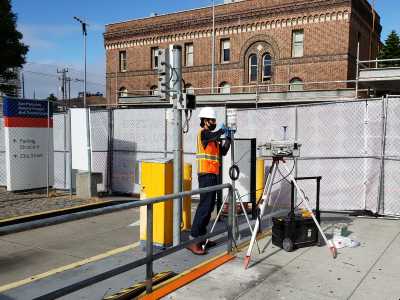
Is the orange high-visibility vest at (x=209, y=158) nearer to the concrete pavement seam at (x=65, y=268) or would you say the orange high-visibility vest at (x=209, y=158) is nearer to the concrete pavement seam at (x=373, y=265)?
the concrete pavement seam at (x=65, y=268)

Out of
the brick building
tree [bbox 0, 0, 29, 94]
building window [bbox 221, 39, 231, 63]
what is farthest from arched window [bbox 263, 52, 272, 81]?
tree [bbox 0, 0, 29, 94]

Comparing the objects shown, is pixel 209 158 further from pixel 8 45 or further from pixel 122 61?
pixel 122 61

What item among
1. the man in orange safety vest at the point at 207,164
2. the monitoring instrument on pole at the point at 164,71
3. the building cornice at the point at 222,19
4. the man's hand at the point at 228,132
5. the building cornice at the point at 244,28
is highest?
the building cornice at the point at 222,19

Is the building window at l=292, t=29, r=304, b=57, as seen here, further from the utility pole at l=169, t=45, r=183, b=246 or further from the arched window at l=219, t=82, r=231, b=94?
A: the utility pole at l=169, t=45, r=183, b=246

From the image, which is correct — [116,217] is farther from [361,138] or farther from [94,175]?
[361,138]

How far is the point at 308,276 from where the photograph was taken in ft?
17.2

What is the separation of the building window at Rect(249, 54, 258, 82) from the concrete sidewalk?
27.5 m

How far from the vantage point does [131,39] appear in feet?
131

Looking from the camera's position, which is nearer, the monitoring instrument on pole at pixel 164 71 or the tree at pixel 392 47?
the monitoring instrument on pole at pixel 164 71

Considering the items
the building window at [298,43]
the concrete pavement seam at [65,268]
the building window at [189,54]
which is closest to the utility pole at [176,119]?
the concrete pavement seam at [65,268]

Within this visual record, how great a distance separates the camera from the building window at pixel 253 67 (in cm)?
3303

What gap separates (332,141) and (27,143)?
8.52 m

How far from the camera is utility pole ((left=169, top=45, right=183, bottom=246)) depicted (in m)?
6.25

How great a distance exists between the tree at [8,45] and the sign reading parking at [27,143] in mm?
19381
